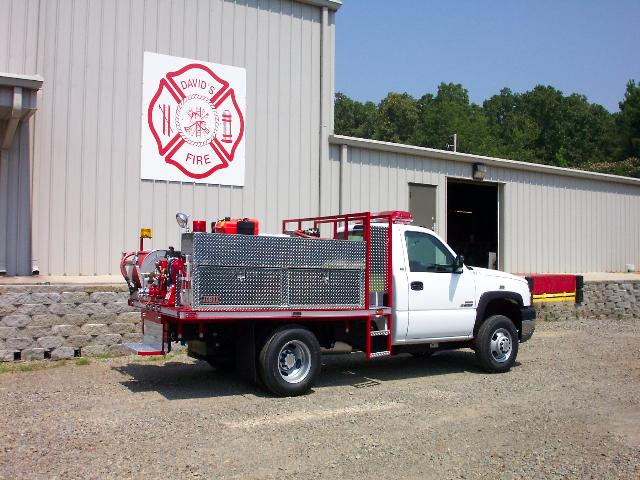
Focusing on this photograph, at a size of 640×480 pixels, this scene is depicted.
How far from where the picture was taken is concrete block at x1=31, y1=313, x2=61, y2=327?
1058 cm

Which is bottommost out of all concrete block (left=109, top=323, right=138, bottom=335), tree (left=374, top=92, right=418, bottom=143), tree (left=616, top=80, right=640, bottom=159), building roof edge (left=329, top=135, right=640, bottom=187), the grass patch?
the grass patch

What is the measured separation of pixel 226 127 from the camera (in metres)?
13.8

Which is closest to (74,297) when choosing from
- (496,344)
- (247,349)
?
(247,349)

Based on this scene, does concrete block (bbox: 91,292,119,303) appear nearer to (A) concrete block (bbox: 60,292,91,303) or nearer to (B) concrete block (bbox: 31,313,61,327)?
(A) concrete block (bbox: 60,292,91,303)

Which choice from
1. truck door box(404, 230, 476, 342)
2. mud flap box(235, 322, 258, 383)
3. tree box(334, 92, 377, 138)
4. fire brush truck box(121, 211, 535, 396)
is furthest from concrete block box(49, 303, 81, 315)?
tree box(334, 92, 377, 138)

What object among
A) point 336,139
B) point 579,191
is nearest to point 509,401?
point 336,139

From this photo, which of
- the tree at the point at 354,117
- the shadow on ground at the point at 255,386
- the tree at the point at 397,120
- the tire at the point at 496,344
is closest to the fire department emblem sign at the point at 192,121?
the shadow on ground at the point at 255,386

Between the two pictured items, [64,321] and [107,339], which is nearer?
[64,321]

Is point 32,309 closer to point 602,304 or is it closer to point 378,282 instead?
point 378,282

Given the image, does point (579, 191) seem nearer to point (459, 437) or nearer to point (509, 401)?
point (509, 401)

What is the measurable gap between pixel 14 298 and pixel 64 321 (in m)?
0.84

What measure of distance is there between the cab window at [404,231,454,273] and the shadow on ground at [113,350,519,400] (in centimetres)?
164

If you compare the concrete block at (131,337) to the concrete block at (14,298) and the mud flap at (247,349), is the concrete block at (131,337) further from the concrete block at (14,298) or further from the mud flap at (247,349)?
the mud flap at (247,349)

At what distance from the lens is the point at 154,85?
1297 cm
